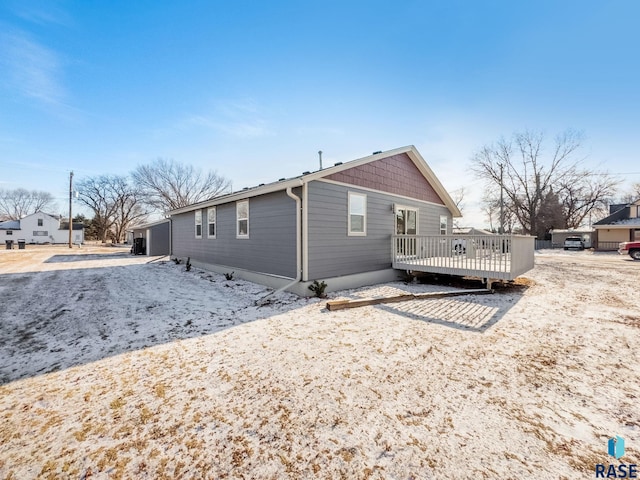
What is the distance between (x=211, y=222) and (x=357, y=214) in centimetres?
624

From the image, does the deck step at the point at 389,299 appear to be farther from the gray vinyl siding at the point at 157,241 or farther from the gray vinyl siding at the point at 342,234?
the gray vinyl siding at the point at 157,241

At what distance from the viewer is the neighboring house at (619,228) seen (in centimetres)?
2284

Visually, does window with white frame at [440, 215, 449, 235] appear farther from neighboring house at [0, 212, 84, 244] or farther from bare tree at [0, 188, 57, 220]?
bare tree at [0, 188, 57, 220]

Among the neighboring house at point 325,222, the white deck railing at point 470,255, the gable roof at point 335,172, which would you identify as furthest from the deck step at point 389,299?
Answer: the gable roof at point 335,172

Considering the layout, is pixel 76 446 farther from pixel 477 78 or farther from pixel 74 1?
pixel 477 78

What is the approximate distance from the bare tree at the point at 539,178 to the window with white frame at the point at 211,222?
1243 inches

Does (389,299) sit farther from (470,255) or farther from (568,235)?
(568,235)

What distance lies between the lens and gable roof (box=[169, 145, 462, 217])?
657cm

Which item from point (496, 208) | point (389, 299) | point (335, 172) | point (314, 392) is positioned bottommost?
point (314, 392)

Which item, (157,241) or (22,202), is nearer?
(157,241)

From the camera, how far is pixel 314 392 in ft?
8.56

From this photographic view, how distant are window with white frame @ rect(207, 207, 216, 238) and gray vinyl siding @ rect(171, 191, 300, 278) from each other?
10.2 inches

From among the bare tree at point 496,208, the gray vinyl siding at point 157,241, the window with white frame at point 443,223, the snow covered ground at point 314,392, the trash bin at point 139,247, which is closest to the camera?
the snow covered ground at point 314,392

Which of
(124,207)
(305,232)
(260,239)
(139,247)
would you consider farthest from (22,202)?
(305,232)
